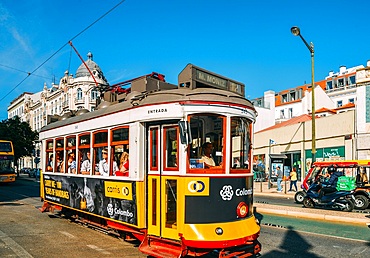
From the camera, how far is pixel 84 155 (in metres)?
9.70

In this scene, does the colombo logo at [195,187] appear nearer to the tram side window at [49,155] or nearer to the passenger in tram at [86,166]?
the passenger in tram at [86,166]

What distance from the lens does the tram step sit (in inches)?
258

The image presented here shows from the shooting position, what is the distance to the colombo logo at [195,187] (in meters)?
6.59

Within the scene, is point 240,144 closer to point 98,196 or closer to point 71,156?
point 98,196

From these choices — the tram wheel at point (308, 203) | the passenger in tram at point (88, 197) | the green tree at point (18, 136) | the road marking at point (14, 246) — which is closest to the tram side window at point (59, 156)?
the passenger in tram at point (88, 197)

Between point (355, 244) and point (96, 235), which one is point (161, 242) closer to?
point (96, 235)

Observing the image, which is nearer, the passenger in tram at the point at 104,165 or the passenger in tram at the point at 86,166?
the passenger in tram at the point at 104,165

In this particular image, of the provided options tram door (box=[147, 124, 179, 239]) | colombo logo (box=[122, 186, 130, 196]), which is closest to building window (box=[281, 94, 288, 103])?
colombo logo (box=[122, 186, 130, 196])

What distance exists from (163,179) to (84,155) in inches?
137

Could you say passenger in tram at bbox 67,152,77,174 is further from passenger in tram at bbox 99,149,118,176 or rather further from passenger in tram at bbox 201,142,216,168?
passenger in tram at bbox 201,142,216,168

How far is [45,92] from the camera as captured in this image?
80.1 meters

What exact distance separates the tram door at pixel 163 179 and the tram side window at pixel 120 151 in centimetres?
68

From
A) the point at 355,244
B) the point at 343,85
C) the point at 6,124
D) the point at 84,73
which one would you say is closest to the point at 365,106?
the point at 355,244

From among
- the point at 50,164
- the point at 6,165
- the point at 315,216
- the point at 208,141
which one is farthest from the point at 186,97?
the point at 6,165
